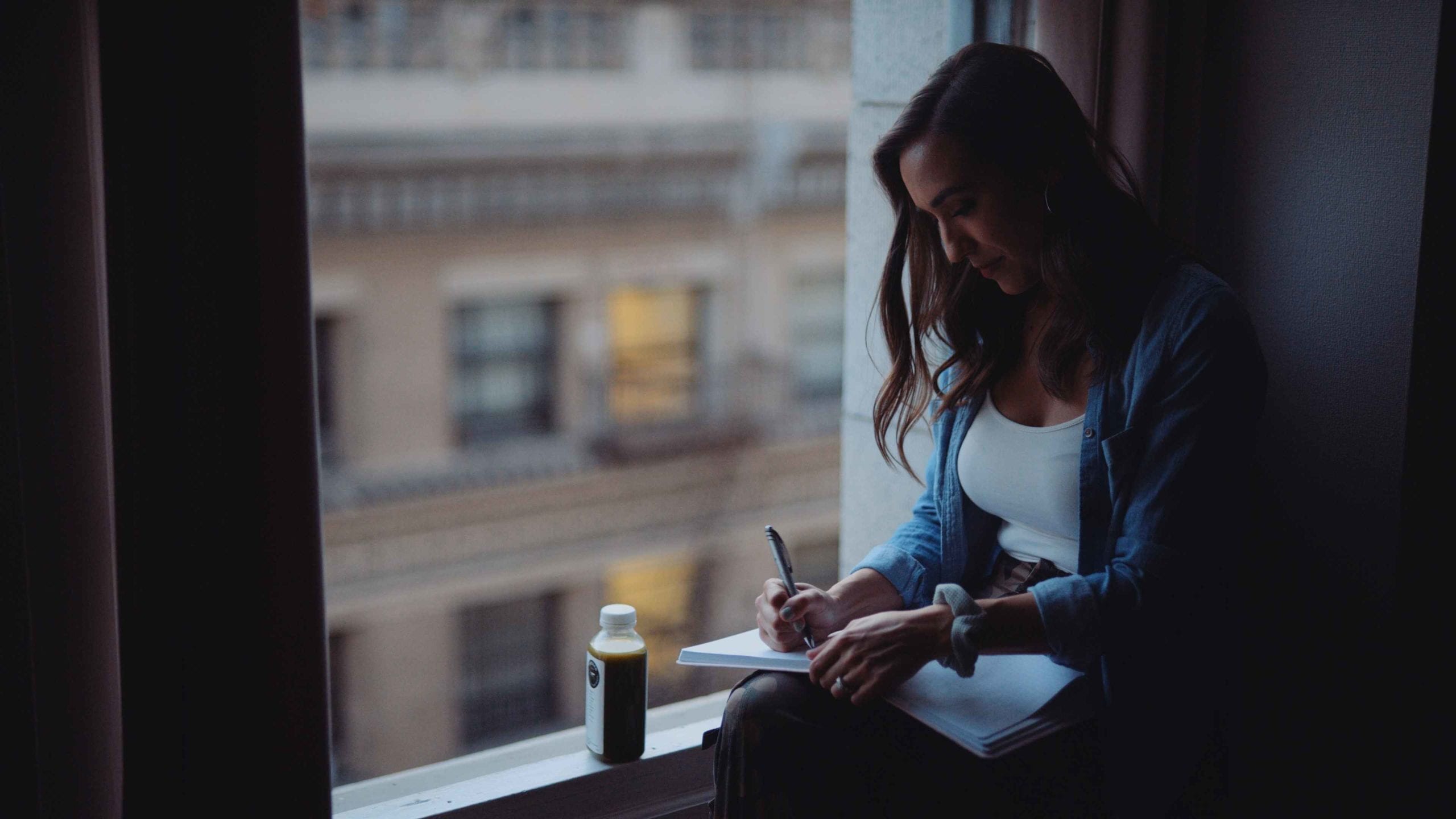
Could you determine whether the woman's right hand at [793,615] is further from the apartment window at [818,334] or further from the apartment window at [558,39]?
the apartment window at [818,334]

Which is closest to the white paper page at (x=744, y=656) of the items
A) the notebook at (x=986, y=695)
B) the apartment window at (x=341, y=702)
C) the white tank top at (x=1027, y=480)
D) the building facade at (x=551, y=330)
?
the notebook at (x=986, y=695)

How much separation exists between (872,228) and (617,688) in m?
0.72

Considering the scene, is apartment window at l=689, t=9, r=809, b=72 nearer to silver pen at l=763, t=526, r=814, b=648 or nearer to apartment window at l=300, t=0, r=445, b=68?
apartment window at l=300, t=0, r=445, b=68

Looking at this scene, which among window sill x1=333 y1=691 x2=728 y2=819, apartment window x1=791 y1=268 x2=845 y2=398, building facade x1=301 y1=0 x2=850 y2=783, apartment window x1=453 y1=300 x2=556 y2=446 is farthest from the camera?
apartment window x1=791 y1=268 x2=845 y2=398

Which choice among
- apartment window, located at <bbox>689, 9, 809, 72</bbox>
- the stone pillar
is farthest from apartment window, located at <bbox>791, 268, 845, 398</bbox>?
the stone pillar

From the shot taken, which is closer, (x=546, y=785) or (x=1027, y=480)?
(x=1027, y=480)

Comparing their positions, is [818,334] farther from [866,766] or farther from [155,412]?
[155,412]

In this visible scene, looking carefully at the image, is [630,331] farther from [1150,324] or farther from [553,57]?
[1150,324]

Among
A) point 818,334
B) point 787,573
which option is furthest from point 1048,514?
point 818,334

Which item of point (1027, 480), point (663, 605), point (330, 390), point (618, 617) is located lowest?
point (663, 605)

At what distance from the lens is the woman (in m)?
0.95

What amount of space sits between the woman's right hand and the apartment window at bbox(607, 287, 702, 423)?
3.37 meters

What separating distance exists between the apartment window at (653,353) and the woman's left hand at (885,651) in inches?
138

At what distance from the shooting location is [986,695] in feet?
3.21
